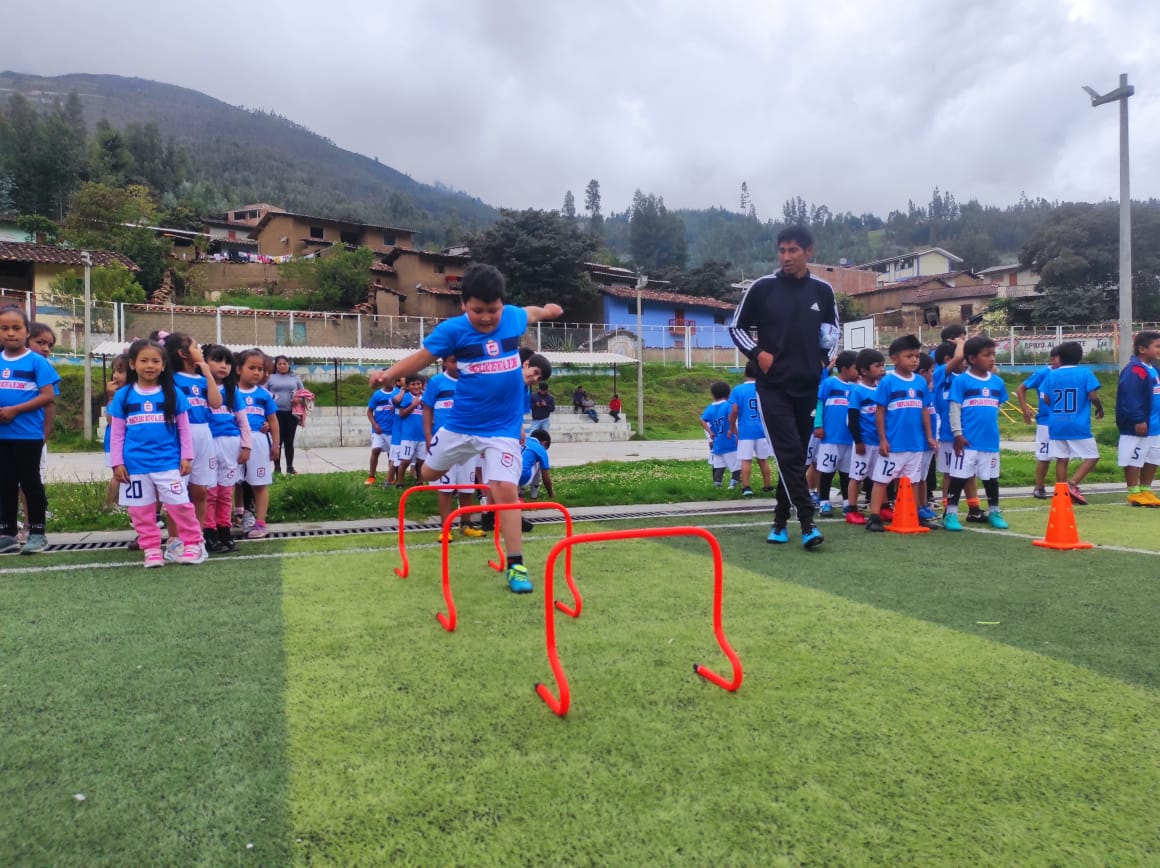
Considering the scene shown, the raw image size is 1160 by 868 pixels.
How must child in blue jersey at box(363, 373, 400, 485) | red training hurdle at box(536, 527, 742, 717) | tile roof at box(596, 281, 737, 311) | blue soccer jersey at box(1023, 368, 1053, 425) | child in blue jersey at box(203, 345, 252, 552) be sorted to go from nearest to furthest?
1. red training hurdle at box(536, 527, 742, 717)
2. child in blue jersey at box(203, 345, 252, 552)
3. blue soccer jersey at box(1023, 368, 1053, 425)
4. child in blue jersey at box(363, 373, 400, 485)
5. tile roof at box(596, 281, 737, 311)

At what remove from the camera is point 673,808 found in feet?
6.55

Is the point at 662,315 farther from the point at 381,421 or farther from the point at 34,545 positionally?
the point at 34,545

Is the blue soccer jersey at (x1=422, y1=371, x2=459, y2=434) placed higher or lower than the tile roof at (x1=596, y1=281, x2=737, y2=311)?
lower

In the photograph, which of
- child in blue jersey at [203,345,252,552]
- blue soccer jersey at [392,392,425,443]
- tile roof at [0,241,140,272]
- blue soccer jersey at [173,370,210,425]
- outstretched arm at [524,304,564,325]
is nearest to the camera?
outstretched arm at [524,304,564,325]

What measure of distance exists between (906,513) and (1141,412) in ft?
13.7

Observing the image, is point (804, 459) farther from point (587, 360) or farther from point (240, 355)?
point (587, 360)

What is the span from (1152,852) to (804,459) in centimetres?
425

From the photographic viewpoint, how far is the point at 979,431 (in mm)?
7059

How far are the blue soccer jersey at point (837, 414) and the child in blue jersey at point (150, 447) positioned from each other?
6.18m

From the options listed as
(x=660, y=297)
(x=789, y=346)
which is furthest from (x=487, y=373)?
(x=660, y=297)

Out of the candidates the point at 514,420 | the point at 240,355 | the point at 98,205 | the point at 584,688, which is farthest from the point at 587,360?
the point at 98,205

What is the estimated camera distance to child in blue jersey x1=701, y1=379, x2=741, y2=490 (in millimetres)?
10375

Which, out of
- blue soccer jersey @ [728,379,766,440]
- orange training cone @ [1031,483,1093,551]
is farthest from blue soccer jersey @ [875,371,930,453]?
blue soccer jersey @ [728,379,766,440]

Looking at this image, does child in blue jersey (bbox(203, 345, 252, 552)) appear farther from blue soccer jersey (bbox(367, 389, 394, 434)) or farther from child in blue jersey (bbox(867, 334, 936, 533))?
child in blue jersey (bbox(867, 334, 936, 533))
